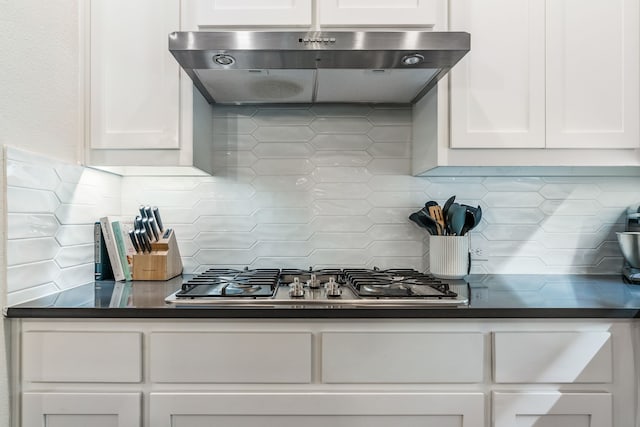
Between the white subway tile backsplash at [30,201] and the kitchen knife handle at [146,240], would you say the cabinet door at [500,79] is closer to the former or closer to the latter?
the kitchen knife handle at [146,240]

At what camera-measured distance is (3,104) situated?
1.13 m

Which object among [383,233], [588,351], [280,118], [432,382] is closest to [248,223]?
[280,118]

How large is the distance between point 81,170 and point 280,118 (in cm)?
84

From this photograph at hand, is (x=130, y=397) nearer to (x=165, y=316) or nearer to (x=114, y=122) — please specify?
(x=165, y=316)

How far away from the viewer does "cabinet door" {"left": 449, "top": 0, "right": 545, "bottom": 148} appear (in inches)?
56.9

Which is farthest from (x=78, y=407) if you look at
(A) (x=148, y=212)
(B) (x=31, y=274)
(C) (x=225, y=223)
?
(C) (x=225, y=223)

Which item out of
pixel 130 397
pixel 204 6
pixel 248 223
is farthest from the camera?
pixel 248 223

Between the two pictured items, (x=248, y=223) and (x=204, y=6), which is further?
(x=248, y=223)

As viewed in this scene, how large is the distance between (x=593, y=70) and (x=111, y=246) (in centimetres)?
198

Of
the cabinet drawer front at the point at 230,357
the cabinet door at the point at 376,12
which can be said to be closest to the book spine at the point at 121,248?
the cabinet drawer front at the point at 230,357

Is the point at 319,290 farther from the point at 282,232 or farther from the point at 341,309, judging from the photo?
the point at 282,232

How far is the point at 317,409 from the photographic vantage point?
112 cm

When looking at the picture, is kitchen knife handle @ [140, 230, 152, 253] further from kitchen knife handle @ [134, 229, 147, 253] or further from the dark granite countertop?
the dark granite countertop

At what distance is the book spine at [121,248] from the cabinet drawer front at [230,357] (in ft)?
1.90
